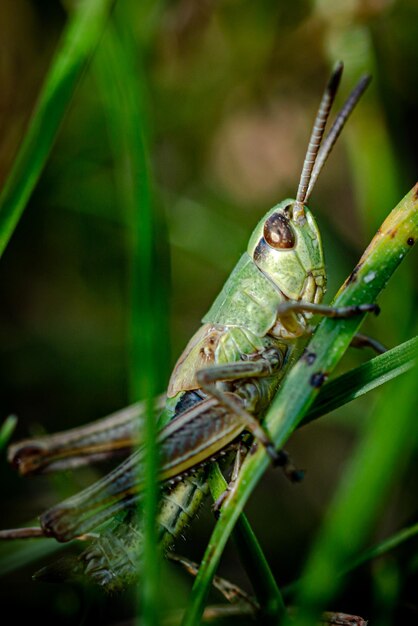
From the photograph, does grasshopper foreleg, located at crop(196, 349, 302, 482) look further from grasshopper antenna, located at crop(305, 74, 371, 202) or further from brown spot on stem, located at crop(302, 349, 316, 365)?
grasshopper antenna, located at crop(305, 74, 371, 202)

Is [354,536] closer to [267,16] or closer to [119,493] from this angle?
[119,493]

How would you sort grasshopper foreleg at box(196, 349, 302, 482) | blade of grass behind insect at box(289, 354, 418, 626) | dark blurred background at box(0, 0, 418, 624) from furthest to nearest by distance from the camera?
dark blurred background at box(0, 0, 418, 624) < grasshopper foreleg at box(196, 349, 302, 482) < blade of grass behind insect at box(289, 354, 418, 626)

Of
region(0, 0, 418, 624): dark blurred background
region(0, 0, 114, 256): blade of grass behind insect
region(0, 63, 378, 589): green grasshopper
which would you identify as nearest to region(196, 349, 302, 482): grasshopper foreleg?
region(0, 63, 378, 589): green grasshopper

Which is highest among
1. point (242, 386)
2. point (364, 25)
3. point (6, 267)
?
point (6, 267)

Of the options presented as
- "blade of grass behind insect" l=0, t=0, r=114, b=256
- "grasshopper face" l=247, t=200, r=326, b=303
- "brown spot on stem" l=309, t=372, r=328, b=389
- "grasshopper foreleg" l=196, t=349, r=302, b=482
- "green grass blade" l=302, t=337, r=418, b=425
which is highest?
"blade of grass behind insect" l=0, t=0, r=114, b=256

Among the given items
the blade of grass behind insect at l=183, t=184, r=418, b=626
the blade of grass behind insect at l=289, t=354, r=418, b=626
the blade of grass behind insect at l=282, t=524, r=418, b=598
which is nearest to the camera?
the blade of grass behind insect at l=289, t=354, r=418, b=626

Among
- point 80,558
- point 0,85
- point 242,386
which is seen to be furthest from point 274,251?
point 0,85

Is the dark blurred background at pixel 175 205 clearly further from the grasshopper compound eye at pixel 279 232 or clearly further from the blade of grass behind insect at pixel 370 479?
the blade of grass behind insect at pixel 370 479
